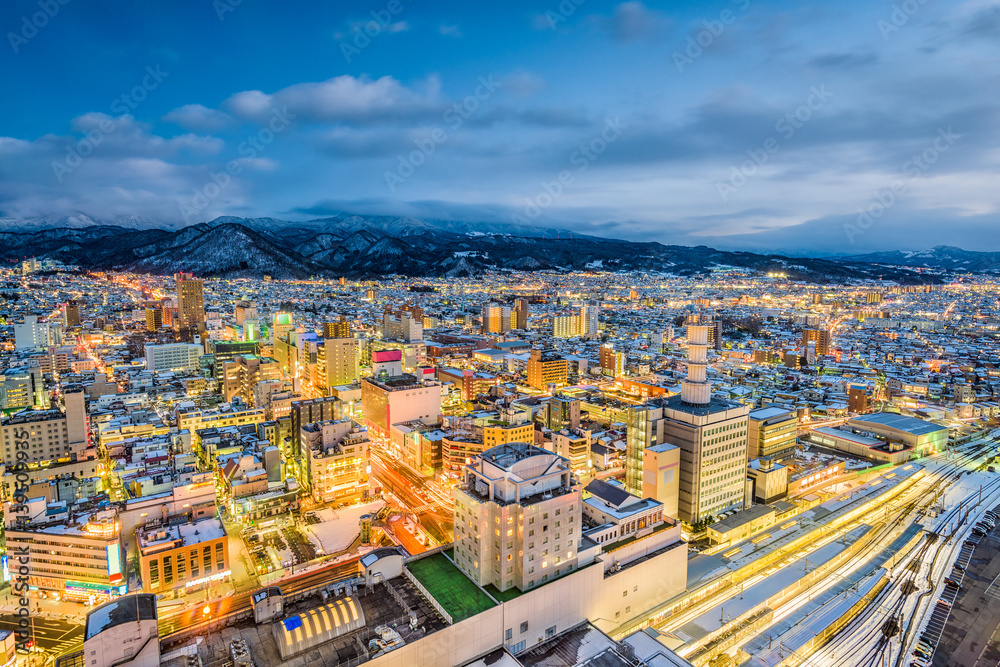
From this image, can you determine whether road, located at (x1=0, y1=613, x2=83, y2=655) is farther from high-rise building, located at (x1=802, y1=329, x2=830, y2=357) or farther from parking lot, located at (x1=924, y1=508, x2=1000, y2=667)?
high-rise building, located at (x1=802, y1=329, x2=830, y2=357)

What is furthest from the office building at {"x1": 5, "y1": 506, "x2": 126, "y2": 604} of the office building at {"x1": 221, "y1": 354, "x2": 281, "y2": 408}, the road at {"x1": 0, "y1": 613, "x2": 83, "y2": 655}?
Result: the office building at {"x1": 221, "y1": 354, "x2": 281, "y2": 408}

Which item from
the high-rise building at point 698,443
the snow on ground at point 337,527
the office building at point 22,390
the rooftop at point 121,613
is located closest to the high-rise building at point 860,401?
the high-rise building at point 698,443

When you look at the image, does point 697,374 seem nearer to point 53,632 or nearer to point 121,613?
point 121,613

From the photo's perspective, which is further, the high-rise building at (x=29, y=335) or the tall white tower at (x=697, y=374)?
the high-rise building at (x=29, y=335)

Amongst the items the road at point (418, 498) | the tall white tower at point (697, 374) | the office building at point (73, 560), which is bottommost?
the road at point (418, 498)

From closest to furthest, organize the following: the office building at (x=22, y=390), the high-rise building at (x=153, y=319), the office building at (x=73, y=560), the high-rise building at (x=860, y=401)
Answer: the office building at (x=73, y=560) < the office building at (x=22, y=390) < the high-rise building at (x=860, y=401) < the high-rise building at (x=153, y=319)

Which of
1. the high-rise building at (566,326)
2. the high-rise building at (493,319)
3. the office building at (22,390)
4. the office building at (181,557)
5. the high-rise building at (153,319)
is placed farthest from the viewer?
the high-rise building at (493,319)

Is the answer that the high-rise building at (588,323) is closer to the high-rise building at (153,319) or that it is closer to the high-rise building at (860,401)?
the high-rise building at (860,401)
